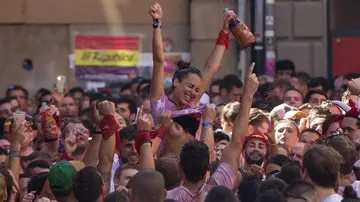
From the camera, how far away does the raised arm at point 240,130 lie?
1014 cm

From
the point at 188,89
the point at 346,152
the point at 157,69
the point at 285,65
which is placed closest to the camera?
the point at 346,152

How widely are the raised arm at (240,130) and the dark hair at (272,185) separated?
47 centimetres

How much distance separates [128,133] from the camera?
12.3 metres

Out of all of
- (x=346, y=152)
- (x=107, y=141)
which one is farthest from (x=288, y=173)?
(x=107, y=141)

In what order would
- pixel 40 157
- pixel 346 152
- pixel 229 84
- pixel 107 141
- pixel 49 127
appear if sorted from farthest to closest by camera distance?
pixel 229 84 < pixel 49 127 < pixel 40 157 < pixel 107 141 < pixel 346 152

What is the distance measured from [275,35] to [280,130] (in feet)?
22.5

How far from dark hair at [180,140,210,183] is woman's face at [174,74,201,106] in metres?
1.55

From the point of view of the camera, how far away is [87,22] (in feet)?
68.9

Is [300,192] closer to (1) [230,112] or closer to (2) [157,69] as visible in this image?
(2) [157,69]

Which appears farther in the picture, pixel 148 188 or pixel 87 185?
pixel 87 185

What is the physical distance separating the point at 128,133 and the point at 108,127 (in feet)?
3.34

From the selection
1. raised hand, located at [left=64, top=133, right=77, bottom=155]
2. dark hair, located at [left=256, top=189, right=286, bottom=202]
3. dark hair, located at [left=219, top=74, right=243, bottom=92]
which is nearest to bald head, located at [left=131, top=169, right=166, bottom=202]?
dark hair, located at [left=256, top=189, right=286, bottom=202]

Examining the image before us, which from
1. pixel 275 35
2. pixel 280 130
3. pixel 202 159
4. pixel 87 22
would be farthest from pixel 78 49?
pixel 202 159

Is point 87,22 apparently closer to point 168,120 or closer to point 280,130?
point 280,130
